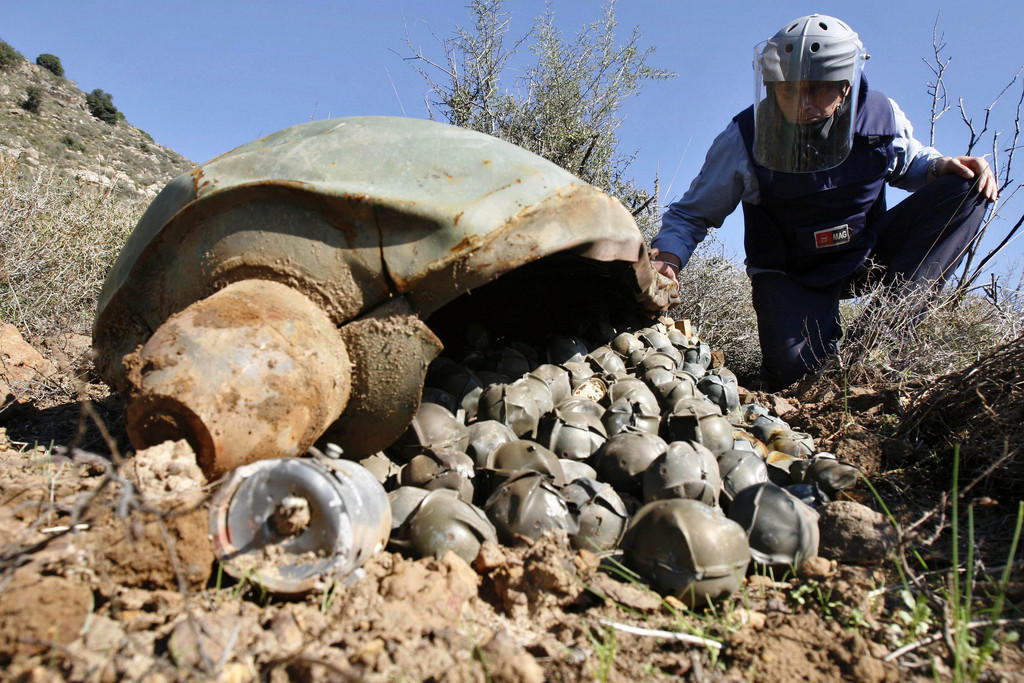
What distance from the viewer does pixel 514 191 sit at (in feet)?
7.54

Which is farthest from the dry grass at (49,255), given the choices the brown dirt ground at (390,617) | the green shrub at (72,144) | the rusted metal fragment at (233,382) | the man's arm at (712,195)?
the green shrub at (72,144)

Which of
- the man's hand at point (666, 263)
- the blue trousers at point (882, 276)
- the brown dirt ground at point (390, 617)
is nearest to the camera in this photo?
the brown dirt ground at point (390, 617)

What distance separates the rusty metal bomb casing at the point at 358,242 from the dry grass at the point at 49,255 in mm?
2695

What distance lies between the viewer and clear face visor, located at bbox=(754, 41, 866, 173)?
4218 millimetres

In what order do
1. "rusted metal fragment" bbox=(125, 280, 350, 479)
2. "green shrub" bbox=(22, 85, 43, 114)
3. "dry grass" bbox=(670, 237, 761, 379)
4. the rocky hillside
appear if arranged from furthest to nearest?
1. "green shrub" bbox=(22, 85, 43, 114)
2. the rocky hillside
3. "dry grass" bbox=(670, 237, 761, 379)
4. "rusted metal fragment" bbox=(125, 280, 350, 479)

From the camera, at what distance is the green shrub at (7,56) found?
2308cm

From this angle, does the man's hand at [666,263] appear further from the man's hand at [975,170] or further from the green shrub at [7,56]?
the green shrub at [7,56]

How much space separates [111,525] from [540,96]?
6.81 metres

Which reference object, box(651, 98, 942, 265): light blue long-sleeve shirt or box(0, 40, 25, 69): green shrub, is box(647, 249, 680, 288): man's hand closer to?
box(651, 98, 942, 265): light blue long-sleeve shirt

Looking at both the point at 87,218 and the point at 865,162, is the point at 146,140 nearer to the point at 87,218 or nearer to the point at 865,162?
the point at 87,218

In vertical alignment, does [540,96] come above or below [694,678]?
above


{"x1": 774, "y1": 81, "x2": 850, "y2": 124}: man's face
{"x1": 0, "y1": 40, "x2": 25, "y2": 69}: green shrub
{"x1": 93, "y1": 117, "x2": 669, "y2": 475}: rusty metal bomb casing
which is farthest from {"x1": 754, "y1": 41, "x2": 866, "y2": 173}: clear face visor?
{"x1": 0, "y1": 40, "x2": 25, "y2": 69}: green shrub

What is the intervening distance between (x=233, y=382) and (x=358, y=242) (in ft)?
2.09

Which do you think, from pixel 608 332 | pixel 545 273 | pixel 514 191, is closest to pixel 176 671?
pixel 514 191
